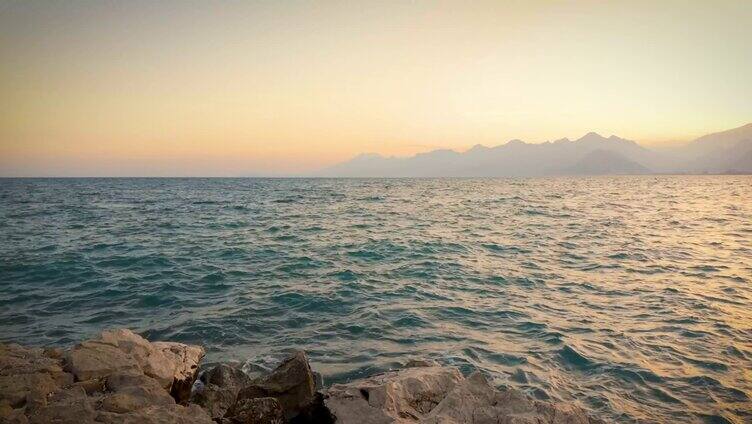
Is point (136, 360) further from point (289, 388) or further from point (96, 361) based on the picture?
point (289, 388)

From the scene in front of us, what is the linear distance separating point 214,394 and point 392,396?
3.32 metres

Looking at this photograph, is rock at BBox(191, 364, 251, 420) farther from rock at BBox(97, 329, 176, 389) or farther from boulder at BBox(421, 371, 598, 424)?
boulder at BBox(421, 371, 598, 424)

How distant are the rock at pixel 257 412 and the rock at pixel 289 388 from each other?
0.37 meters

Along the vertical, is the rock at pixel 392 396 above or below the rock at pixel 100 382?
below

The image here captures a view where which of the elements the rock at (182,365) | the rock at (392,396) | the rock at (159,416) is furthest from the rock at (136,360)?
the rock at (392,396)

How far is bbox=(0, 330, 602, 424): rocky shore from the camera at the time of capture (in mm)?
5242

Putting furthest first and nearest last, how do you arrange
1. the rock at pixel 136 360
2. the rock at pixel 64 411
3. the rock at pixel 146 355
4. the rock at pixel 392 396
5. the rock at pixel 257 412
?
the rock at pixel 146 355 < the rock at pixel 136 360 < the rock at pixel 257 412 < the rock at pixel 392 396 < the rock at pixel 64 411

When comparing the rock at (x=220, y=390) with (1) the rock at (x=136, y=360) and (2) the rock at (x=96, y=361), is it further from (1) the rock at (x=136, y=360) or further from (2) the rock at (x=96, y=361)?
(2) the rock at (x=96, y=361)

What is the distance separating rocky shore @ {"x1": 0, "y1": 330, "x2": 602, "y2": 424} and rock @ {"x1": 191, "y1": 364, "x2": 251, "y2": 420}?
19 mm

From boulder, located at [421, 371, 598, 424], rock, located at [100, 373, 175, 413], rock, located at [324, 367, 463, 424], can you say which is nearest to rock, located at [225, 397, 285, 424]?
rock, located at [324, 367, 463, 424]

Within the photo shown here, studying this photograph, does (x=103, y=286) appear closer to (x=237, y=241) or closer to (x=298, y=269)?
A: (x=298, y=269)

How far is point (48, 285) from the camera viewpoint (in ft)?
48.6

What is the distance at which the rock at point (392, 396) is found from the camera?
5.62m

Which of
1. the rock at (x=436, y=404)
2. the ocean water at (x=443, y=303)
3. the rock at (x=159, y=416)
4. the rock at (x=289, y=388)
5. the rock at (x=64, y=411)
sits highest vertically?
the rock at (x=64, y=411)
